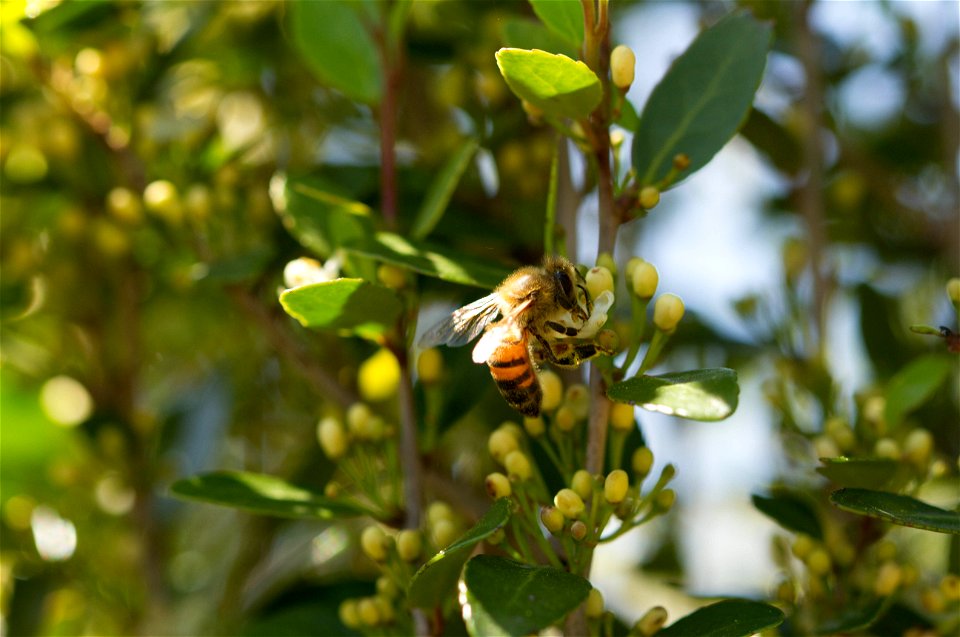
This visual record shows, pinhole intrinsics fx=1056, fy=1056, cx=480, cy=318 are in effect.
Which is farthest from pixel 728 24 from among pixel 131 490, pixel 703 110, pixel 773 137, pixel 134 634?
pixel 134 634

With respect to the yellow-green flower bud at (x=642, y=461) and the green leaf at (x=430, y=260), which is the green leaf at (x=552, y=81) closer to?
the green leaf at (x=430, y=260)

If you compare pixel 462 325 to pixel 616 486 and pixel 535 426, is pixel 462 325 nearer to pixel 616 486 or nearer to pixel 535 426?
pixel 535 426

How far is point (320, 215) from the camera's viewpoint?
1.69m

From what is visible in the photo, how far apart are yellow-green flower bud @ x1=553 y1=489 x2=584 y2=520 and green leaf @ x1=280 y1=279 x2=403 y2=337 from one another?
37 centimetres

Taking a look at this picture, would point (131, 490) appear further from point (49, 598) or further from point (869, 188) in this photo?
point (869, 188)

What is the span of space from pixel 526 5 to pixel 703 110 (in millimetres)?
777

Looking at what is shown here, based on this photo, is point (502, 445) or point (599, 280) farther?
point (502, 445)

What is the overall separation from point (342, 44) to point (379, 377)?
2.00 feet

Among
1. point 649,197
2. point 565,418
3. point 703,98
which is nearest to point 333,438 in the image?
point 565,418

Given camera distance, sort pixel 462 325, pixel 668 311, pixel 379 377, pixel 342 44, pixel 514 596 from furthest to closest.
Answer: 1. pixel 379 377
2. pixel 342 44
3. pixel 462 325
4. pixel 668 311
5. pixel 514 596

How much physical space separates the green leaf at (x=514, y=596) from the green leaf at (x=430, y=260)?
0.36 metres

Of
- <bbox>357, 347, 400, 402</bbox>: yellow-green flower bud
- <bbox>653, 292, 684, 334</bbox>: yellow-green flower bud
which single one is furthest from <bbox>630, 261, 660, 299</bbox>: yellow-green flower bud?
<bbox>357, 347, 400, 402</bbox>: yellow-green flower bud

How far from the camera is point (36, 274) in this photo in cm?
256

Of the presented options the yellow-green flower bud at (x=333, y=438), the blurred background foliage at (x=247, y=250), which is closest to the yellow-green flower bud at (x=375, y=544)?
the yellow-green flower bud at (x=333, y=438)
